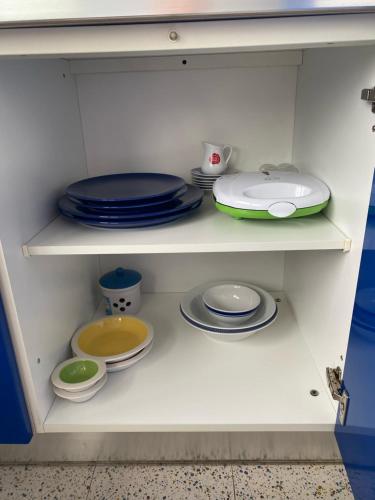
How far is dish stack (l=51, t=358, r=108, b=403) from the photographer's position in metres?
0.67

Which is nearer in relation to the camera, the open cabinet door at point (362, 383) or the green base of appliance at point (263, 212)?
the open cabinet door at point (362, 383)

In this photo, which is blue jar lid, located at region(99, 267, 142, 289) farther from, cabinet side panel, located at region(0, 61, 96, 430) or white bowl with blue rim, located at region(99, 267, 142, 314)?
cabinet side panel, located at region(0, 61, 96, 430)

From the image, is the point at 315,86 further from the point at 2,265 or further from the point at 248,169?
the point at 2,265

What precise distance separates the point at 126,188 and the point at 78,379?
1.23 feet

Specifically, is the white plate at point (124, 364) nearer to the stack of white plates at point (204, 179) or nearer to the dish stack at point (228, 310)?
the dish stack at point (228, 310)

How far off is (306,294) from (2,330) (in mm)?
583

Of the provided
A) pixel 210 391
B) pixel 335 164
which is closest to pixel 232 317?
pixel 210 391

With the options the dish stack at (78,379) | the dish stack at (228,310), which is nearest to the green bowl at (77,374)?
the dish stack at (78,379)

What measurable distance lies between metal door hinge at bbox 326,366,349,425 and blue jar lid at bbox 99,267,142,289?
0.49 m

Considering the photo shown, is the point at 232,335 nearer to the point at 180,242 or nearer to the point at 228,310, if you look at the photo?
the point at 228,310

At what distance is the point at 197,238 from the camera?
615mm

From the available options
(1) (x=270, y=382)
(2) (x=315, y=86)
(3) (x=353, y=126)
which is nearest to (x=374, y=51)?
(3) (x=353, y=126)

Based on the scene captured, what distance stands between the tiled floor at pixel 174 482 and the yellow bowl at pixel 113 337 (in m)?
0.25

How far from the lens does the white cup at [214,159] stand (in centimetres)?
82
